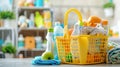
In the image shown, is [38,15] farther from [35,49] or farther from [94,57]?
[94,57]

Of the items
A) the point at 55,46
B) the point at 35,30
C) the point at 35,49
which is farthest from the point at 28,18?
the point at 55,46

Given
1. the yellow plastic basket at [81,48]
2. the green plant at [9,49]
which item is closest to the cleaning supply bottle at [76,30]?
the yellow plastic basket at [81,48]

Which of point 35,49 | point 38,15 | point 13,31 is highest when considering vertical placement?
point 38,15

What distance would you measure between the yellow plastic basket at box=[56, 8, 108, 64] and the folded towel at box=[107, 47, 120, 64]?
1.2 inches

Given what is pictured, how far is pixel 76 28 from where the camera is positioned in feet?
4.06

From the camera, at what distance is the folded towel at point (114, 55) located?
127 centimetres

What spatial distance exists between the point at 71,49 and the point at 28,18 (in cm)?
316

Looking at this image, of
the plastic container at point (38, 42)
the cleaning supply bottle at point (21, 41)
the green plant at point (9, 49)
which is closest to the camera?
the green plant at point (9, 49)

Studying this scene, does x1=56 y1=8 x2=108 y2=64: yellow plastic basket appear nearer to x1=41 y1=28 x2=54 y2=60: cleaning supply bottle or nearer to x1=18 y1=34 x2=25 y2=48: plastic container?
x1=41 y1=28 x2=54 y2=60: cleaning supply bottle

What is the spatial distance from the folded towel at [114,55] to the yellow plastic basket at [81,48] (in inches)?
1.2

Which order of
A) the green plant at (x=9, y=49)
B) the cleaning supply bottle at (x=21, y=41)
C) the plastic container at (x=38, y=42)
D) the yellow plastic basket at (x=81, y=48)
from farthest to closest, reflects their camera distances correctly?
the plastic container at (x=38, y=42) → the cleaning supply bottle at (x=21, y=41) → the green plant at (x=9, y=49) → the yellow plastic basket at (x=81, y=48)

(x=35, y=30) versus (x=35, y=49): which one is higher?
(x=35, y=30)

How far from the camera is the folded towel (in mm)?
1271

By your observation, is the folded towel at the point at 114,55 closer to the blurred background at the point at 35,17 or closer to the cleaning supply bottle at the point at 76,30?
the cleaning supply bottle at the point at 76,30
